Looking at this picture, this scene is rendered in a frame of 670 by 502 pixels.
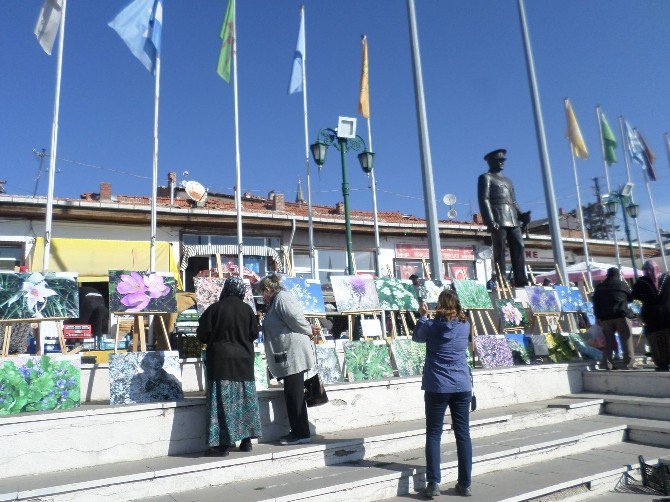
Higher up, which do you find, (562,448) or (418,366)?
(418,366)

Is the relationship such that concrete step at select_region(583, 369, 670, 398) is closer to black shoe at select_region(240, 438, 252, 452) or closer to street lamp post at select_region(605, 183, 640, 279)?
black shoe at select_region(240, 438, 252, 452)

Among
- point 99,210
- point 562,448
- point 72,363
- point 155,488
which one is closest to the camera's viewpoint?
point 155,488

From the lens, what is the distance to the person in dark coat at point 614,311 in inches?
297

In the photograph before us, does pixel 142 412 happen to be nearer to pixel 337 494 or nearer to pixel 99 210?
pixel 337 494

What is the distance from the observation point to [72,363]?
5000 mm

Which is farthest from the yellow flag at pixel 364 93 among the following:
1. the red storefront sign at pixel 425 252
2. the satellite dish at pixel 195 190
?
the red storefront sign at pixel 425 252

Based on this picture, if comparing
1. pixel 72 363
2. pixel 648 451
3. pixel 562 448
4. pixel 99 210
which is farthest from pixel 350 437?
pixel 99 210

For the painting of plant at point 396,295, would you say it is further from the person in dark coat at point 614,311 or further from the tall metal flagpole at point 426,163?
the person in dark coat at point 614,311

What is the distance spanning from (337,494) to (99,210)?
1172 cm

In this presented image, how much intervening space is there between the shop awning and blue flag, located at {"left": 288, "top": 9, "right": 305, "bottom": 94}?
5.30 meters

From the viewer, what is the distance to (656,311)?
23.0 ft

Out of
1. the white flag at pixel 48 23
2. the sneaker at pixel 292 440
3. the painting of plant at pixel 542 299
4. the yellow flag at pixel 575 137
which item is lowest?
the sneaker at pixel 292 440

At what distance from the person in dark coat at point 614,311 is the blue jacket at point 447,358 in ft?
14.3

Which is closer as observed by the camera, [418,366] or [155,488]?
[155,488]
